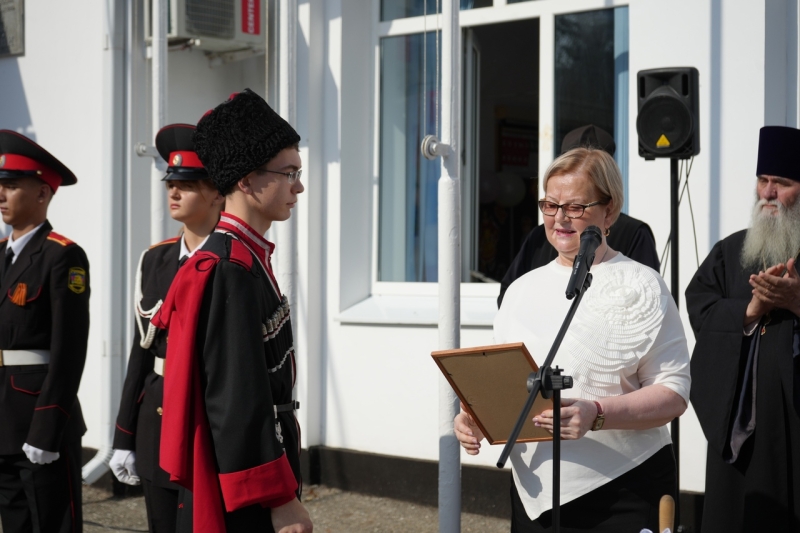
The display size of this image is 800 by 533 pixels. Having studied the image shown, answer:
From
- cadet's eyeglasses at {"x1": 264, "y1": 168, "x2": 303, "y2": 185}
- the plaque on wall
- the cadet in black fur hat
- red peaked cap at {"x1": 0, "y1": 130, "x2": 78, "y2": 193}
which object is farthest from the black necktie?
the plaque on wall

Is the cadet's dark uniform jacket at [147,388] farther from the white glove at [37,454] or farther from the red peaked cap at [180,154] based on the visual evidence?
the white glove at [37,454]

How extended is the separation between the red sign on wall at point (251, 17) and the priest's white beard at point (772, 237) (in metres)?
4.10

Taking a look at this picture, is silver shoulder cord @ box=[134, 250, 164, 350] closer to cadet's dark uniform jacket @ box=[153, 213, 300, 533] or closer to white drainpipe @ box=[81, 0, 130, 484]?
cadet's dark uniform jacket @ box=[153, 213, 300, 533]

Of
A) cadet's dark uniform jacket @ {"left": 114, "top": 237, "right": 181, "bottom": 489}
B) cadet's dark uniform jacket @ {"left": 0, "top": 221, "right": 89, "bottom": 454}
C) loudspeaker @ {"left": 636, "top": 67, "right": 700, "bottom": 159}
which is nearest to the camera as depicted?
cadet's dark uniform jacket @ {"left": 114, "top": 237, "right": 181, "bottom": 489}

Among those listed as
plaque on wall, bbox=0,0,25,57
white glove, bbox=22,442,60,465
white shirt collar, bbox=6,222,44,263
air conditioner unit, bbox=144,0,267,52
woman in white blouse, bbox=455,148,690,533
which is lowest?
white glove, bbox=22,442,60,465

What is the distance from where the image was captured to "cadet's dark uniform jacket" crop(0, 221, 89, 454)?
4.04m

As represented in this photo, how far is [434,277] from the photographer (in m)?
6.68

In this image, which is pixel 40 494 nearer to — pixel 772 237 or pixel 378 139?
pixel 772 237

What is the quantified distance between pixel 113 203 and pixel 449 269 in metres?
3.56

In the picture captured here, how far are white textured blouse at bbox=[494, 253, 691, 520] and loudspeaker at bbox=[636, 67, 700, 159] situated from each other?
6.75ft

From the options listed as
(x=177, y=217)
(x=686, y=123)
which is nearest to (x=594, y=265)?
(x=177, y=217)

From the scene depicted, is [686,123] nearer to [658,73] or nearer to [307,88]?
[658,73]

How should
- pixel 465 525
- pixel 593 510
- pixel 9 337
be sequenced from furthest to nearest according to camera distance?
pixel 465 525
pixel 9 337
pixel 593 510

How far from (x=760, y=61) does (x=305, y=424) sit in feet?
11.7
